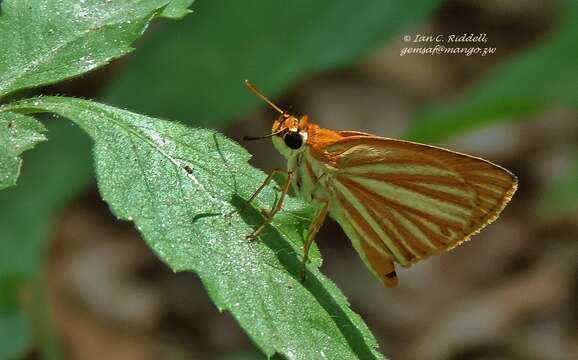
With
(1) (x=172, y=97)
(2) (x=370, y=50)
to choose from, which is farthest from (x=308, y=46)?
(1) (x=172, y=97)

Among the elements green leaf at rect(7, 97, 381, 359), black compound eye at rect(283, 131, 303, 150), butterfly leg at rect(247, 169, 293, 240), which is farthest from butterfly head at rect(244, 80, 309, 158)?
green leaf at rect(7, 97, 381, 359)

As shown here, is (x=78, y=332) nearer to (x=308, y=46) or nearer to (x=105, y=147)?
(x=308, y=46)

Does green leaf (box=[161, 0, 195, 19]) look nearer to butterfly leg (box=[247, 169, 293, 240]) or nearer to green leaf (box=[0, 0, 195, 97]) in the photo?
green leaf (box=[0, 0, 195, 97])

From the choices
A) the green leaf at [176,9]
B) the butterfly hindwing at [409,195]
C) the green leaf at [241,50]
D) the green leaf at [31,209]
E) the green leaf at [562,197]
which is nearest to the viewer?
the green leaf at [176,9]

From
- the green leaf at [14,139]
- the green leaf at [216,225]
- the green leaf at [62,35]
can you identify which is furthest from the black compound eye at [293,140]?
the green leaf at [14,139]

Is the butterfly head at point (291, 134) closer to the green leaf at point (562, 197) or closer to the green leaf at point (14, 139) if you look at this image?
the green leaf at point (14, 139)

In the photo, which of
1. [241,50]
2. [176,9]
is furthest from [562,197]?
[176,9]
